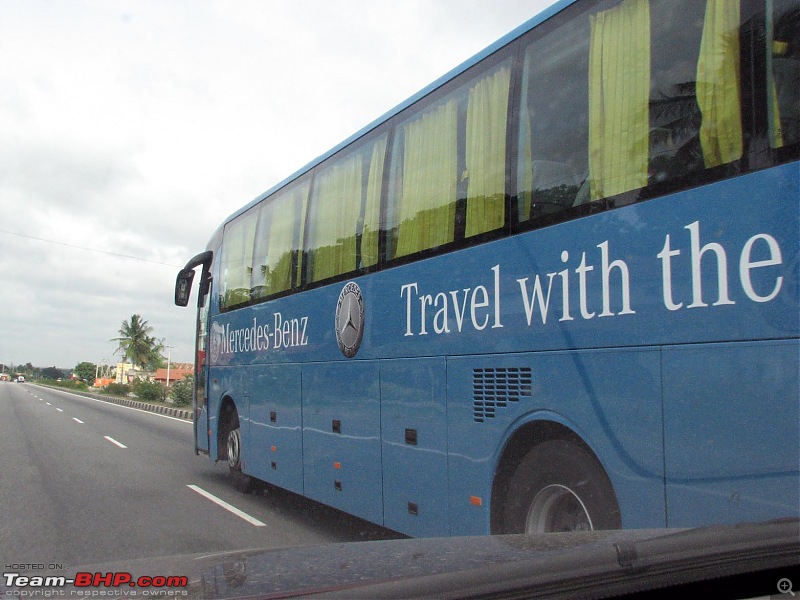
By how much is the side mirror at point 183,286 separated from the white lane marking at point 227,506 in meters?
3.09

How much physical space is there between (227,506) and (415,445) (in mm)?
3778

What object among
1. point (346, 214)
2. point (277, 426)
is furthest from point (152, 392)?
point (346, 214)

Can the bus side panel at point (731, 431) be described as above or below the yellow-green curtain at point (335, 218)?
below

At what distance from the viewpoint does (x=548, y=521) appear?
155 inches

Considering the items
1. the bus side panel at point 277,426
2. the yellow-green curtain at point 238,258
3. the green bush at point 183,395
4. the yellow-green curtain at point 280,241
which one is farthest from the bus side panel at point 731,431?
the green bush at point 183,395

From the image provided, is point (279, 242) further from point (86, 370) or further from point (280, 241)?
point (86, 370)

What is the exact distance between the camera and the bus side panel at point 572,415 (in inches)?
127

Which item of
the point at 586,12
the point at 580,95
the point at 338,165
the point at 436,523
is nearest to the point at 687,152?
the point at 580,95

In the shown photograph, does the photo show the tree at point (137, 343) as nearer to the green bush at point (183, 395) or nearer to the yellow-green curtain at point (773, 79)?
the green bush at point (183, 395)

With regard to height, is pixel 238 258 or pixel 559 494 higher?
pixel 238 258

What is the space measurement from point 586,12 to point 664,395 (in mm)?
2122

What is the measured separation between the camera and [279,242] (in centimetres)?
775

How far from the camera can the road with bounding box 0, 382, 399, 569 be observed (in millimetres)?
5852

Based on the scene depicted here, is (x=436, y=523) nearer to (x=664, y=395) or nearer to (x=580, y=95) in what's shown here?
(x=664, y=395)
